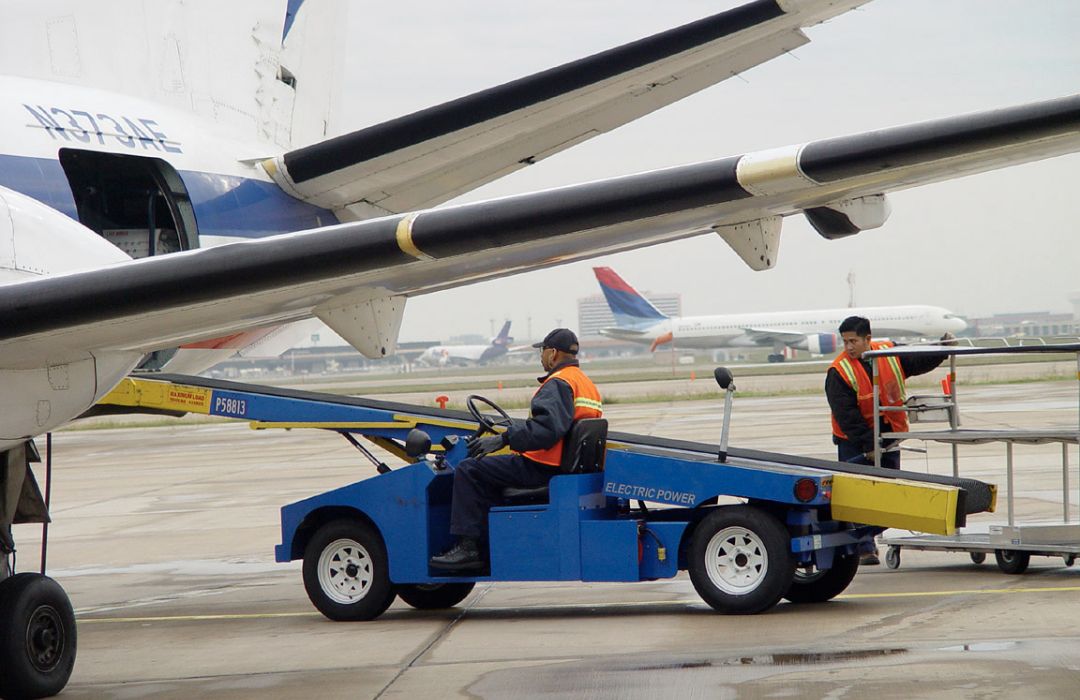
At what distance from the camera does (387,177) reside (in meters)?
10.1

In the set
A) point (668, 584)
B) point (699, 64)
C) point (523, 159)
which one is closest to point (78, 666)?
point (668, 584)

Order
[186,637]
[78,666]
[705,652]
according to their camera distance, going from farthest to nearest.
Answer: [186,637]
[78,666]
[705,652]

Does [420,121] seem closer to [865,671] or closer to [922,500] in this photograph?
[922,500]

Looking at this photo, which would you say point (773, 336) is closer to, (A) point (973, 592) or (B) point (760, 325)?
(B) point (760, 325)

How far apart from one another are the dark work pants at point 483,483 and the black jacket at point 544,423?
245 mm

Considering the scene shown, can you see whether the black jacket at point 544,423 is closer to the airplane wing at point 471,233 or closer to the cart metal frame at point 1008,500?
the airplane wing at point 471,233

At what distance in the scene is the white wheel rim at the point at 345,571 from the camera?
28.7 ft

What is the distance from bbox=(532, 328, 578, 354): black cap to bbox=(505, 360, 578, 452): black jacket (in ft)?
1.09

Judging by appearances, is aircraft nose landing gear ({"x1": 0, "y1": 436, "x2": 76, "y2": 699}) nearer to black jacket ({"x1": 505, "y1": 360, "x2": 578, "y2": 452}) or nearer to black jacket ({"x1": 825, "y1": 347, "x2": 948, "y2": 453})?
black jacket ({"x1": 505, "y1": 360, "x2": 578, "y2": 452})

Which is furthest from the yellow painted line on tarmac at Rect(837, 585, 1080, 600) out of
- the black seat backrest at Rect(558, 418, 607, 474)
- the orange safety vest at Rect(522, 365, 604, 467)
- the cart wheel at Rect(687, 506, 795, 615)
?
the orange safety vest at Rect(522, 365, 604, 467)

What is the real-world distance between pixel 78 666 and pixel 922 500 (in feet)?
17.0

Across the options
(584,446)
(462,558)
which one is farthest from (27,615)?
(584,446)

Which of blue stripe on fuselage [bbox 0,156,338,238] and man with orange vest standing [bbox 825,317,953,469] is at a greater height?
blue stripe on fuselage [bbox 0,156,338,238]

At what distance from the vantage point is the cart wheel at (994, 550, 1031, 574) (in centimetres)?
928
